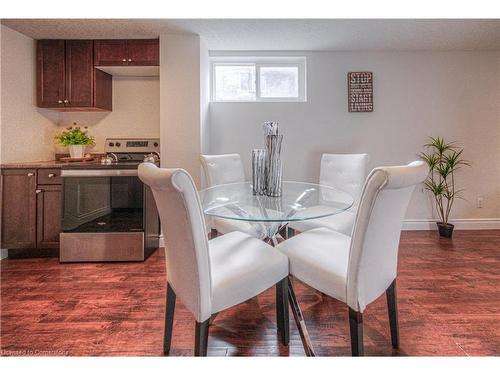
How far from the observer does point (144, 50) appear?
3.05m

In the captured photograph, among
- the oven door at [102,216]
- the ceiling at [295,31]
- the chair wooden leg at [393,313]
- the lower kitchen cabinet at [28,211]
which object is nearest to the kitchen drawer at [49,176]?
the lower kitchen cabinet at [28,211]

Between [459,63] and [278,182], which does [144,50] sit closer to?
[278,182]

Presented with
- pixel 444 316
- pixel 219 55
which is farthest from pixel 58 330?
pixel 219 55

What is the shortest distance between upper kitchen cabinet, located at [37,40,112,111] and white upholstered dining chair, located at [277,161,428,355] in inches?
112

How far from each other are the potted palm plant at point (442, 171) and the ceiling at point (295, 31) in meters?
1.17

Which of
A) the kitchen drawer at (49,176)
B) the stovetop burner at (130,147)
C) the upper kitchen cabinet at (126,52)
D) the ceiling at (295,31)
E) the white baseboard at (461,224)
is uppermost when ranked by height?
the ceiling at (295,31)

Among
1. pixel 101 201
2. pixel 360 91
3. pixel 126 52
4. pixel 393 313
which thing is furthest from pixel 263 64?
pixel 393 313

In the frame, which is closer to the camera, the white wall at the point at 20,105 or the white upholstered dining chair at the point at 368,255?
the white upholstered dining chair at the point at 368,255

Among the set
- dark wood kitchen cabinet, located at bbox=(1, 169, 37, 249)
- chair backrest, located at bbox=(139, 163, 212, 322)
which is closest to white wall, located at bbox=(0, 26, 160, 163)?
dark wood kitchen cabinet, located at bbox=(1, 169, 37, 249)

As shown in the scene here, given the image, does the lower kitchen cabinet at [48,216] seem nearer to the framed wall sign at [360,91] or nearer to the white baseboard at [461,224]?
the framed wall sign at [360,91]

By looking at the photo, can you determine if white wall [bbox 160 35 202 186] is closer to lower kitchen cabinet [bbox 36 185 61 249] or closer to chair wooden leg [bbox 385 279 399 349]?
lower kitchen cabinet [bbox 36 185 61 249]

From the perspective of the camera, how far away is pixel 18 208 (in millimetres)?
2756

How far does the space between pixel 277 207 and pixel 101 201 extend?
1875mm

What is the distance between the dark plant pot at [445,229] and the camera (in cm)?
341
